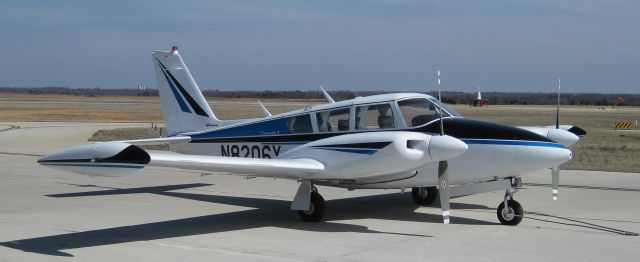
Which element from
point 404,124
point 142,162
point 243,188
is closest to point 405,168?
point 404,124

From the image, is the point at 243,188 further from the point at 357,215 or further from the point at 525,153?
the point at 525,153

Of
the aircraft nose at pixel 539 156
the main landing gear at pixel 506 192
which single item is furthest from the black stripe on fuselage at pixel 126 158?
the aircraft nose at pixel 539 156

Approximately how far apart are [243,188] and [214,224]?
214 inches

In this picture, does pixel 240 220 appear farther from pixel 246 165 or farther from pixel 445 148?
pixel 445 148

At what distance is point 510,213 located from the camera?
487 inches

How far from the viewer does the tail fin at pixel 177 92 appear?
1689 cm

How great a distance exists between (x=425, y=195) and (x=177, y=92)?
576 centimetres

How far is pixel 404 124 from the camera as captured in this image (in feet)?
42.3

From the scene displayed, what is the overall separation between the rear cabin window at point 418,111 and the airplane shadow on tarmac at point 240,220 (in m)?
1.64

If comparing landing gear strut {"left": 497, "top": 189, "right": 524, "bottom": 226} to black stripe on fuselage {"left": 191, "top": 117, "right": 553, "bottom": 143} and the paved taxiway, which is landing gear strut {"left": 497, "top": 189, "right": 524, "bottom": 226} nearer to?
the paved taxiway

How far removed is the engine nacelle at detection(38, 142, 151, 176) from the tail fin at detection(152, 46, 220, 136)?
22.2 feet

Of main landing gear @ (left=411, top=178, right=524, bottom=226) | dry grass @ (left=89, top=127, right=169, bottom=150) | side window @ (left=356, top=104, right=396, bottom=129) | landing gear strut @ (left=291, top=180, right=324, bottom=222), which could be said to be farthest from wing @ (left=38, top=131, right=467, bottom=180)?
dry grass @ (left=89, top=127, right=169, bottom=150)

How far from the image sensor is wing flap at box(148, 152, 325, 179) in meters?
11.0

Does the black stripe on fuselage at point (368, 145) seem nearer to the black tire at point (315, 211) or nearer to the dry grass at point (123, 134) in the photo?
the black tire at point (315, 211)
